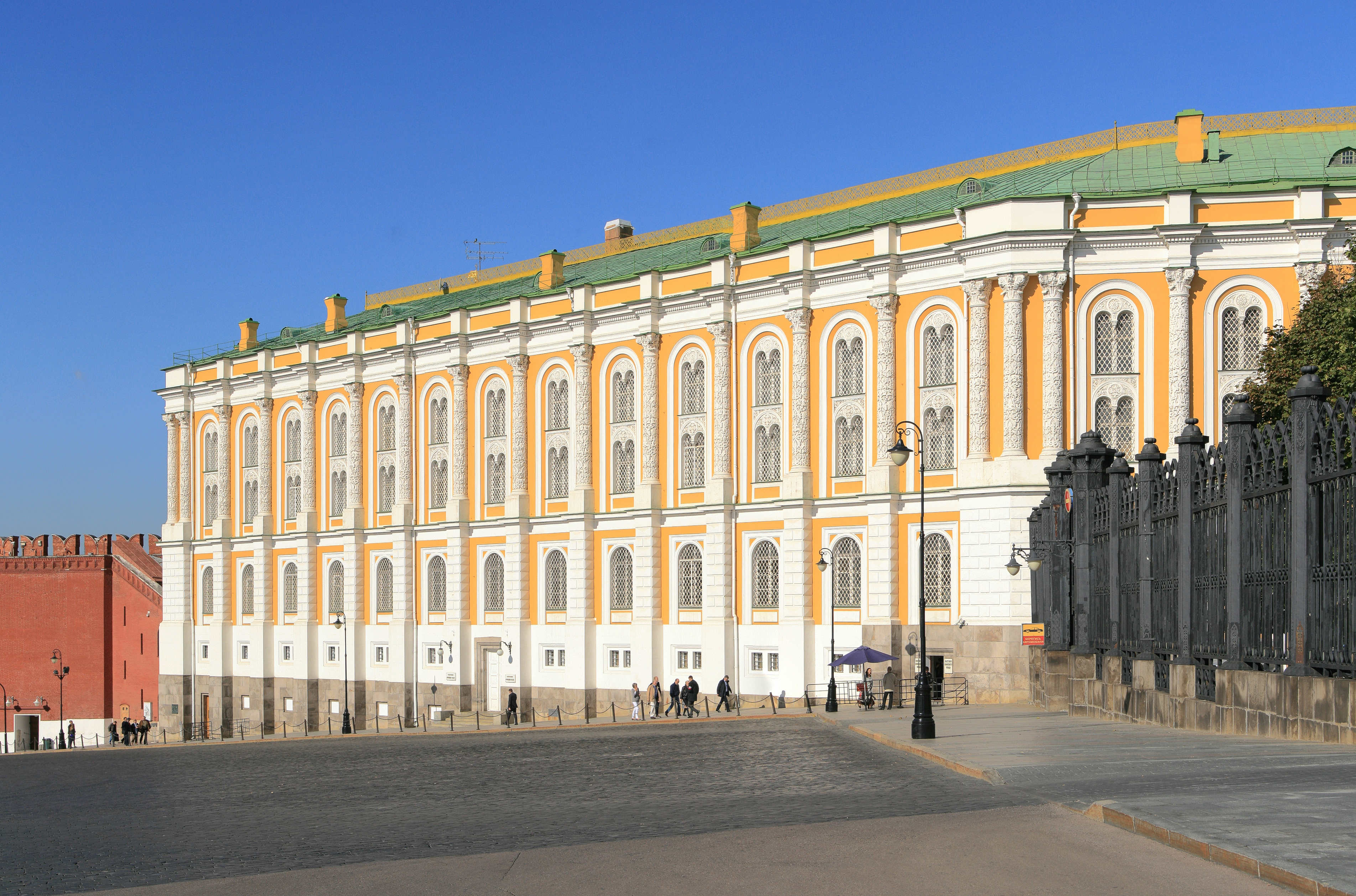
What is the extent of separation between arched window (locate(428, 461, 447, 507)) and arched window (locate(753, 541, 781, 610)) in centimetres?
1912

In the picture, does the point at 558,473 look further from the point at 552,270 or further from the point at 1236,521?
the point at 1236,521

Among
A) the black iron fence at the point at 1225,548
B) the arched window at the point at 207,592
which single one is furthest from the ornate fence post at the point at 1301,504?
the arched window at the point at 207,592

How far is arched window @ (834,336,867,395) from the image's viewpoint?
5550cm

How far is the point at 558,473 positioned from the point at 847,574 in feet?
53.7

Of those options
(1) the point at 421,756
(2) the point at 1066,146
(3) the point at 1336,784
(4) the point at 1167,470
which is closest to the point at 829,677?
(2) the point at 1066,146

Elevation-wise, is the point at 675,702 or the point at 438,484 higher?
the point at 438,484

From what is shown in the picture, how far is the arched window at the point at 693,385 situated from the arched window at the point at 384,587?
66.3ft

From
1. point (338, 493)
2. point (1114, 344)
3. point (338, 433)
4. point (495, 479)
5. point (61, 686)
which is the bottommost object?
point (61, 686)

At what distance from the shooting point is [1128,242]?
50.2 metres

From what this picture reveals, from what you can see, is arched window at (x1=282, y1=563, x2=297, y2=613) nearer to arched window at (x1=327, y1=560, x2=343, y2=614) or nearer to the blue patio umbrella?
arched window at (x1=327, y1=560, x2=343, y2=614)

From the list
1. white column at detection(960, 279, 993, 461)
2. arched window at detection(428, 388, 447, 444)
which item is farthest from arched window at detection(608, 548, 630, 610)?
white column at detection(960, 279, 993, 461)

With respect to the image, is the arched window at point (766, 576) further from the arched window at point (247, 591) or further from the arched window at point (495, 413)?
the arched window at point (247, 591)

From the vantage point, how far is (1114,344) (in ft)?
167

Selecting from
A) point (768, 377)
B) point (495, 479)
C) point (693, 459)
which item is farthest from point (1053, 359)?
point (495, 479)
